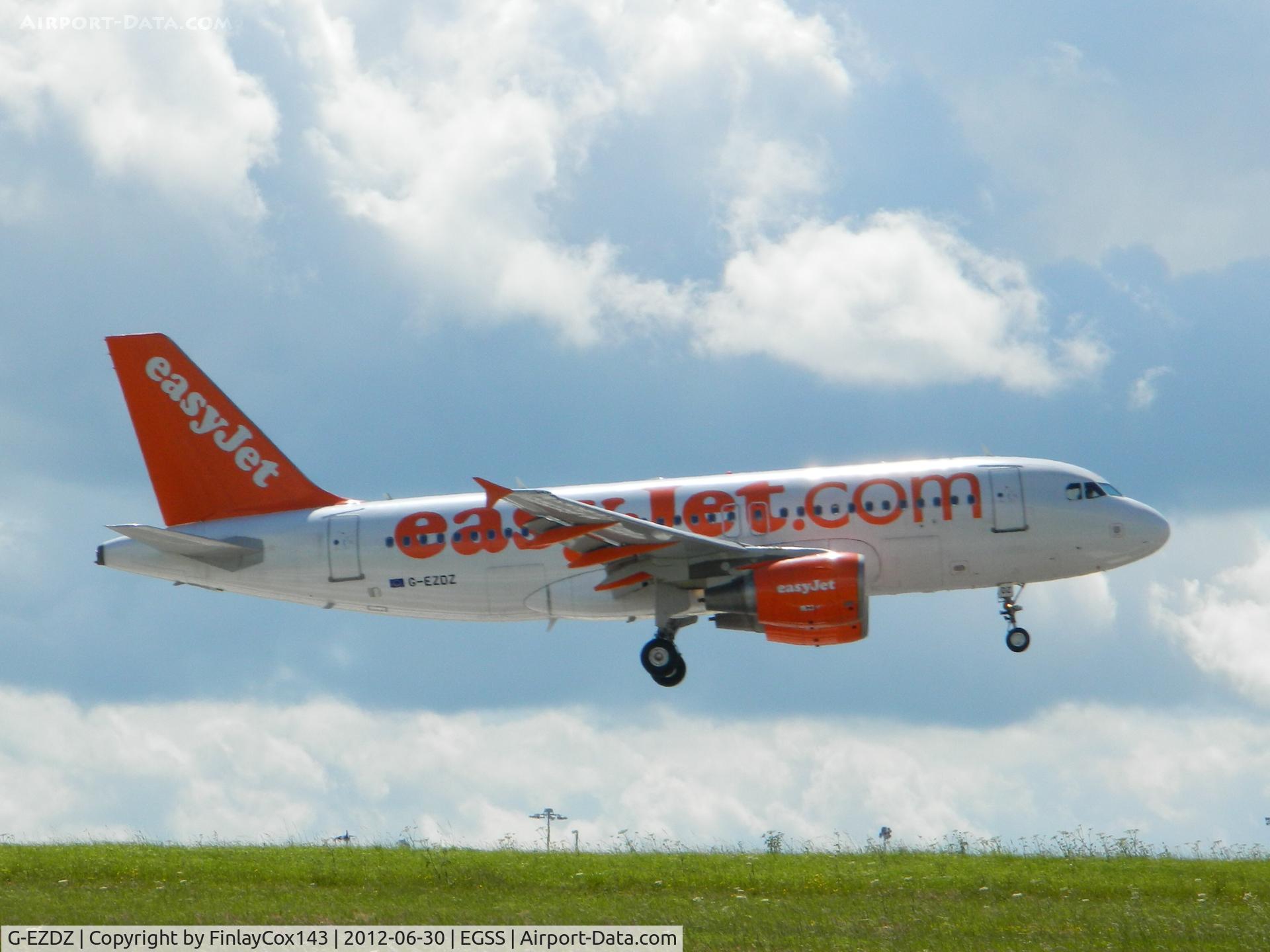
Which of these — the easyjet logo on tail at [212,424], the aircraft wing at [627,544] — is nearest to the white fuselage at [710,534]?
the aircraft wing at [627,544]

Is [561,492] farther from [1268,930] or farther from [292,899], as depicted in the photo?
[1268,930]

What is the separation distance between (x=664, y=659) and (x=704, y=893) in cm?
1175

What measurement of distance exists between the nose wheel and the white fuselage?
97cm

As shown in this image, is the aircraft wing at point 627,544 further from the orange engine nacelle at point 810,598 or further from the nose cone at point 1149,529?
the nose cone at point 1149,529

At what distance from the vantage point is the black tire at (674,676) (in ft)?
128

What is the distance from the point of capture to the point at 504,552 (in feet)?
131

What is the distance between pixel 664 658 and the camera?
128 ft

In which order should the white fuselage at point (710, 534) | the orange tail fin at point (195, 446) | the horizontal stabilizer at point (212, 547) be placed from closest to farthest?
the white fuselage at point (710, 534) < the horizontal stabilizer at point (212, 547) < the orange tail fin at point (195, 446)

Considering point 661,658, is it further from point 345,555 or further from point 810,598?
point 345,555

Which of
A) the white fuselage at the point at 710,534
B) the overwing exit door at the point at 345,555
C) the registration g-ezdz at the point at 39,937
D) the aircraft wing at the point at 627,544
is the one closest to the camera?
the registration g-ezdz at the point at 39,937

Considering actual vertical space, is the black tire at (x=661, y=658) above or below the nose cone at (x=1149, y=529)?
below

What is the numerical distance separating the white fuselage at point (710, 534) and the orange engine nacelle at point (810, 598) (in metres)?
1.63

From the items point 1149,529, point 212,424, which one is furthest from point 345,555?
point 1149,529

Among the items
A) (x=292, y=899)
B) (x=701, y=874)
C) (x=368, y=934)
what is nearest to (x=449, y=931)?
(x=368, y=934)
